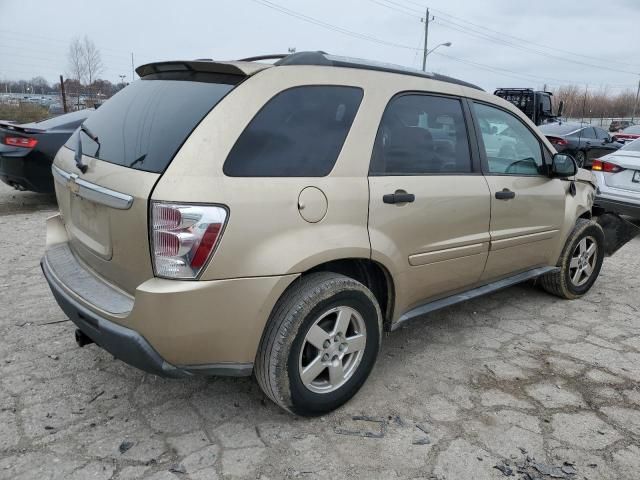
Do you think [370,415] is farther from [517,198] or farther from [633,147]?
[633,147]

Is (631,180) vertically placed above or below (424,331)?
above

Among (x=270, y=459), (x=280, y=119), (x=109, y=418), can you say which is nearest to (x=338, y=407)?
(x=270, y=459)

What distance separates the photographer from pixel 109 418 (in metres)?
2.64

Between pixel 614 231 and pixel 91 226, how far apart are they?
570cm

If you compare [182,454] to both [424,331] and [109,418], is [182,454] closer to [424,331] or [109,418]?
[109,418]

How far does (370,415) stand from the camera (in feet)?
9.01

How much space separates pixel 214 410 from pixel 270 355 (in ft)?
1.96

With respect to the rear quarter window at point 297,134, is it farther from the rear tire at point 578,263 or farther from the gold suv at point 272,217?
the rear tire at point 578,263

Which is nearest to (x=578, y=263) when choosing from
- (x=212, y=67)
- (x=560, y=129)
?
(x=212, y=67)

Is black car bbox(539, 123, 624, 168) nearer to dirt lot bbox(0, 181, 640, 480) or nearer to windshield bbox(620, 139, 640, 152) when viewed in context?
windshield bbox(620, 139, 640, 152)

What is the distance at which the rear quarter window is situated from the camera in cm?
233

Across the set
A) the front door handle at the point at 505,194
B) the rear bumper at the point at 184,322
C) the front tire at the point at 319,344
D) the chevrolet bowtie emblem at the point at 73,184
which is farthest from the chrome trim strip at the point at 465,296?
the chevrolet bowtie emblem at the point at 73,184

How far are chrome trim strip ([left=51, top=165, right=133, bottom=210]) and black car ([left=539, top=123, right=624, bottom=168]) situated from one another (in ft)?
47.8

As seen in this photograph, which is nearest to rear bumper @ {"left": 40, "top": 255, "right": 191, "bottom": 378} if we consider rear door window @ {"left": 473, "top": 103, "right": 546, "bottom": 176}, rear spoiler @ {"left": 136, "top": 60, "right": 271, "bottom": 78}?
rear spoiler @ {"left": 136, "top": 60, "right": 271, "bottom": 78}
